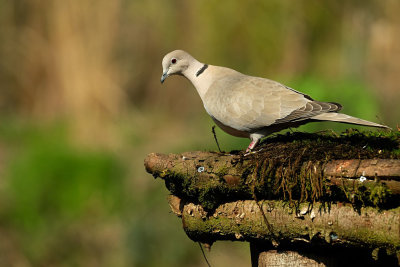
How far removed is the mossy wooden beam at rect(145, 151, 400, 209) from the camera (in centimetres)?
233

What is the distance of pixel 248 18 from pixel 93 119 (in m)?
2.76

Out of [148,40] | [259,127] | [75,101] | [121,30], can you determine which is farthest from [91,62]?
[259,127]

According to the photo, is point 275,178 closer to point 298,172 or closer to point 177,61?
point 298,172

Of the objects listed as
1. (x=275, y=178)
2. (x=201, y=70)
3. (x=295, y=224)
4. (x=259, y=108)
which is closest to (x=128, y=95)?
(x=201, y=70)

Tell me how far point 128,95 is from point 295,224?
8.27 m

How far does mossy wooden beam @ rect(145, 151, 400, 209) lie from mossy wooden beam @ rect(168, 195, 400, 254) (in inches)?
1.6

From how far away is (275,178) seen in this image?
104 inches

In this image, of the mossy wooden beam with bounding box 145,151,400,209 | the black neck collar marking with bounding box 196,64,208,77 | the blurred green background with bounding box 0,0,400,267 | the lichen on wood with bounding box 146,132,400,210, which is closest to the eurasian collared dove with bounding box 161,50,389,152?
the lichen on wood with bounding box 146,132,400,210

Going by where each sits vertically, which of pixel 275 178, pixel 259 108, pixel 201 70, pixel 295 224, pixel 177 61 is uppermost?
pixel 177 61

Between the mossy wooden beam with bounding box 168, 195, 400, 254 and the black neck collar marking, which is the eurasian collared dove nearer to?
the black neck collar marking

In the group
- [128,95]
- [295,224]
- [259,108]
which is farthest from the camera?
[128,95]

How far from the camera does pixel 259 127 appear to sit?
354 cm

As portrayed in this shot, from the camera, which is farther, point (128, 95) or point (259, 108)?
point (128, 95)

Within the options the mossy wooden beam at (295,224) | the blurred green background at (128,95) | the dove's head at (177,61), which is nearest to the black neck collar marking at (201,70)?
the dove's head at (177,61)
